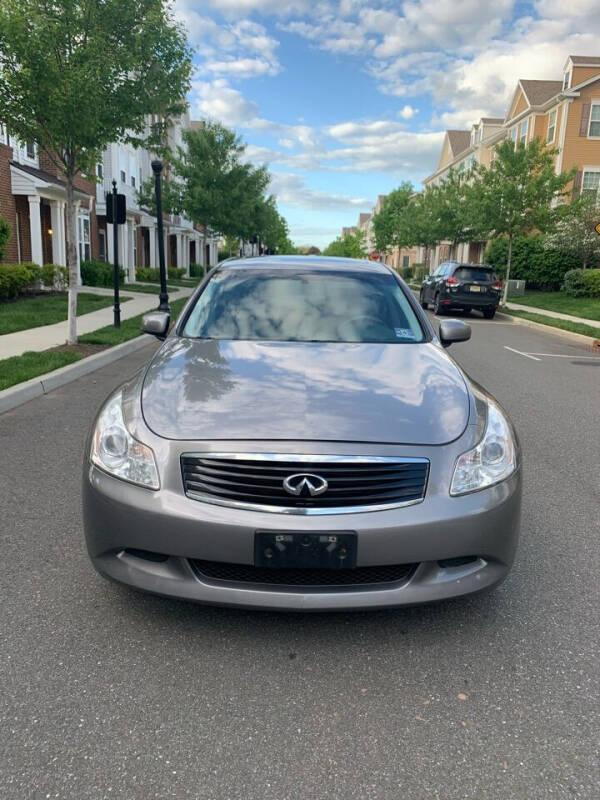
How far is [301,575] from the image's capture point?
2.59 meters

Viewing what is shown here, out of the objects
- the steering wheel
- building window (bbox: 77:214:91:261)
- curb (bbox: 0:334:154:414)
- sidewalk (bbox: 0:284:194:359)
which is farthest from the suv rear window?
the steering wheel

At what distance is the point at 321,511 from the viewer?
8.16 ft

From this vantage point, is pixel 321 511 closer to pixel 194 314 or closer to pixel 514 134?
pixel 194 314

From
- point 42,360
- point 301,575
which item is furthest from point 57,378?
point 301,575

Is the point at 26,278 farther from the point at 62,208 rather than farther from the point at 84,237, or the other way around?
the point at 84,237

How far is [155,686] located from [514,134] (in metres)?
45.5

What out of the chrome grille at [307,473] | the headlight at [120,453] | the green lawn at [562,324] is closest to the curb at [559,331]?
the green lawn at [562,324]

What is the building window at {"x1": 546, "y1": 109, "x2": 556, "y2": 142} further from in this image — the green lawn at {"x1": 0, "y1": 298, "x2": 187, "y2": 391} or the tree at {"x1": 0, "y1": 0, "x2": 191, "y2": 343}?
the green lawn at {"x1": 0, "y1": 298, "x2": 187, "y2": 391}

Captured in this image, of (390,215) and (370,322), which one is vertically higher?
(390,215)

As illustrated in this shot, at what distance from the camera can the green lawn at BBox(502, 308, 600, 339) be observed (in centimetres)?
1588

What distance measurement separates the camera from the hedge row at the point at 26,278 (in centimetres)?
1598

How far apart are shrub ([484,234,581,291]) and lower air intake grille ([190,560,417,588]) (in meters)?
29.6

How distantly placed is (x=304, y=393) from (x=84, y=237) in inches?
1048

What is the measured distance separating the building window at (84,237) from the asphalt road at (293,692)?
25.1 m
